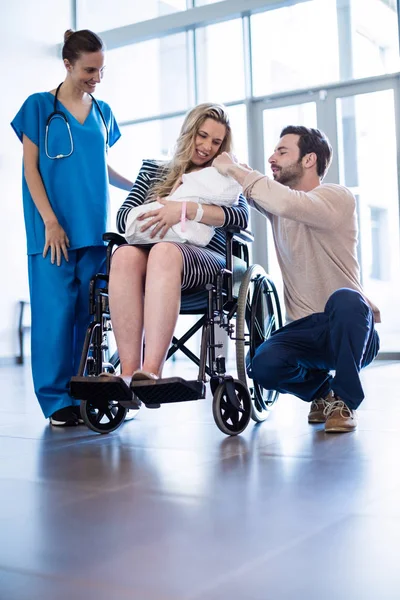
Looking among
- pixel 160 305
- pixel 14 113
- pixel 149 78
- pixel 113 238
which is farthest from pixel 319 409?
pixel 149 78

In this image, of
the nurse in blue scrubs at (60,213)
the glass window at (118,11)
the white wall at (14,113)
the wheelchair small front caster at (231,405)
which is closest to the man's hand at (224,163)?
the nurse in blue scrubs at (60,213)

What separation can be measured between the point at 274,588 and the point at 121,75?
6.63 m

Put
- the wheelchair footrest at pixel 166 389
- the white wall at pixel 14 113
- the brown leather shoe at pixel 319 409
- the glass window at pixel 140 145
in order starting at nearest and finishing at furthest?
the wheelchair footrest at pixel 166 389 → the brown leather shoe at pixel 319 409 → the white wall at pixel 14 113 → the glass window at pixel 140 145

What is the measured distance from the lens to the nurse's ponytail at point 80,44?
2.34 metres

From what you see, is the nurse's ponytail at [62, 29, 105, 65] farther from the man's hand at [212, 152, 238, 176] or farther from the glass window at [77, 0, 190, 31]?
the glass window at [77, 0, 190, 31]

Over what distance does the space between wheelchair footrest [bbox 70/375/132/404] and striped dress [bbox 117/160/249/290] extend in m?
0.33

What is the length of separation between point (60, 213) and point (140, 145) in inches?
183

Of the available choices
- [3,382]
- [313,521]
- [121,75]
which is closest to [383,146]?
[121,75]

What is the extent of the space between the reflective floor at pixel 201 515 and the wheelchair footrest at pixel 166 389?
132mm

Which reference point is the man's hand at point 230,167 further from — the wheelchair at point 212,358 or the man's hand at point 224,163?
the wheelchair at point 212,358

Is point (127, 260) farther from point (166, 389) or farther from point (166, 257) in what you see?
point (166, 389)

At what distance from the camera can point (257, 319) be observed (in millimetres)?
2396

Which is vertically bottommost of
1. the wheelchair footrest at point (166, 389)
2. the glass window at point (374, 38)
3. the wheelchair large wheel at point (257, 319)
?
the wheelchair footrest at point (166, 389)

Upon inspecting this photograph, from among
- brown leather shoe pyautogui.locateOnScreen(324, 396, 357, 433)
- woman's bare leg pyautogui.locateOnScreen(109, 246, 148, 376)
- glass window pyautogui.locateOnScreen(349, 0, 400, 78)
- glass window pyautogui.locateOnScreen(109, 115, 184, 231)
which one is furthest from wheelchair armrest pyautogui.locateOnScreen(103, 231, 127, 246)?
glass window pyautogui.locateOnScreen(109, 115, 184, 231)
